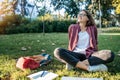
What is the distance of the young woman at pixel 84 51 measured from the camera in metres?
5.88

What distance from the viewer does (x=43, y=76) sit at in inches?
219

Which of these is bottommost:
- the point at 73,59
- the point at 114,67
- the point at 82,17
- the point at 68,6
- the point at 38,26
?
the point at 38,26

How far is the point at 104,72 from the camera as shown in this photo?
5.75m

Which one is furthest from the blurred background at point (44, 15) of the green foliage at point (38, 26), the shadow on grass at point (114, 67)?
the shadow on grass at point (114, 67)

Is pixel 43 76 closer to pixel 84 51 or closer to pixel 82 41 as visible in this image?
pixel 84 51

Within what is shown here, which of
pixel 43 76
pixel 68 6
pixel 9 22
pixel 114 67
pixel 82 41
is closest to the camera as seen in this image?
pixel 43 76

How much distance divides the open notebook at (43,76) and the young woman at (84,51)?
46 cm

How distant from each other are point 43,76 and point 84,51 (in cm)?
120

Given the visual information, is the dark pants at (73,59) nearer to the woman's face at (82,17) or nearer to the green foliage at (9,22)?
the woman's face at (82,17)

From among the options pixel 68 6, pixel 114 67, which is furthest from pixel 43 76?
pixel 68 6

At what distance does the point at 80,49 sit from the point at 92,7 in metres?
39.5

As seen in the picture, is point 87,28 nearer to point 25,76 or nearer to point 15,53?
point 25,76

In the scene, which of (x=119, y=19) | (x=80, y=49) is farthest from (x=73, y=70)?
(x=119, y=19)

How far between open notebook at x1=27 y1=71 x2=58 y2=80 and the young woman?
457 mm
